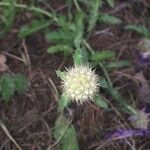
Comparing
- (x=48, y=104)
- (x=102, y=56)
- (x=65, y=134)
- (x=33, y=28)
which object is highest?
(x=33, y=28)

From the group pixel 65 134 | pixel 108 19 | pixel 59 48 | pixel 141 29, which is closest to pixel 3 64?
pixel 59 48

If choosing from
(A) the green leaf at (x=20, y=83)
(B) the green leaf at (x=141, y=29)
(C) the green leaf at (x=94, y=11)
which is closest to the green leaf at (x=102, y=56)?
(C) the green leaf at (x=94, y=11)

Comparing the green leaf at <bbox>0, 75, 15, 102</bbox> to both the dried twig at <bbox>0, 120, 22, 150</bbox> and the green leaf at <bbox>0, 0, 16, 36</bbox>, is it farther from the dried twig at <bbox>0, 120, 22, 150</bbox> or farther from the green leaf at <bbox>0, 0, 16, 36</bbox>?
the green leaf at <bbox>0, 0, 16, 36</bbox>

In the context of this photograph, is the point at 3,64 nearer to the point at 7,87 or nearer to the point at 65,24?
the point at 7,87

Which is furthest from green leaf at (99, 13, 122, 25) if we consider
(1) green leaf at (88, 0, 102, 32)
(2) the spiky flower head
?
(2) the spiky flower head

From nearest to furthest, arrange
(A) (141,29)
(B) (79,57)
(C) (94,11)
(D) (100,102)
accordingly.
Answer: (B) (79,57), (D) (100,102), (C) (94,11), (A) (141,29)

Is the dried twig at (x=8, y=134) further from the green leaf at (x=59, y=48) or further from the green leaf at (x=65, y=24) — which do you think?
the green leaf at (x=65, y=24)
